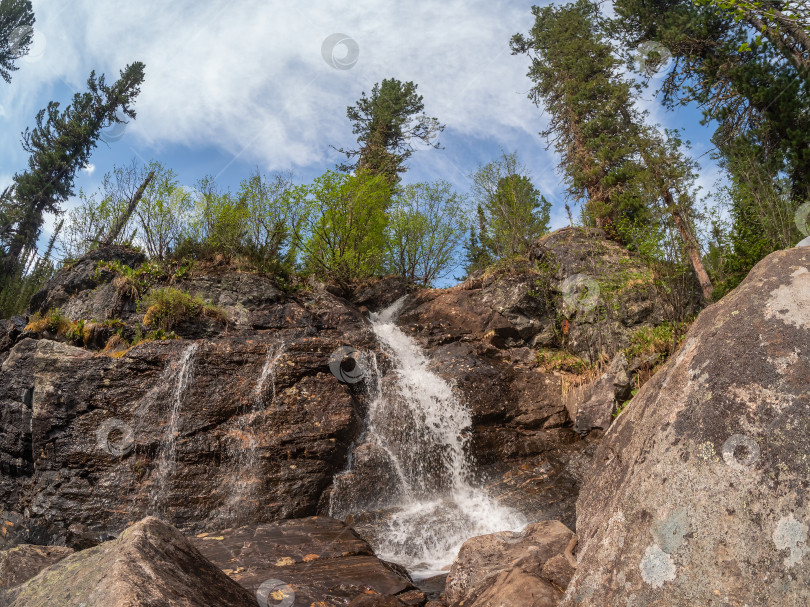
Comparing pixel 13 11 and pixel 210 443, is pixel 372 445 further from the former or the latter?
pixel 13 11

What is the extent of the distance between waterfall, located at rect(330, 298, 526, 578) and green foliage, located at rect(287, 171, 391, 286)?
608 centimetres

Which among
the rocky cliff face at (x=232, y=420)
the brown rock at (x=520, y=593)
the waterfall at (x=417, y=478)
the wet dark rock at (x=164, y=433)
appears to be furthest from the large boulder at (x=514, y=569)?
the wet dark rock at (x=164, y=433)

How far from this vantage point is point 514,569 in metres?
3.95

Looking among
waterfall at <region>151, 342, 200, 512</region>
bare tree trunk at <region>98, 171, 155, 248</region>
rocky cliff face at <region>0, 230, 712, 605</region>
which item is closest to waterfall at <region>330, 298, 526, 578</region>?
rocky cliff face at <region>0, 230, 712, 605</region>

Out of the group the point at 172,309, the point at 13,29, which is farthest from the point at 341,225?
the point at 13,29

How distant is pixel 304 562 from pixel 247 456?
404cm

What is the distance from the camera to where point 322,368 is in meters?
11.5

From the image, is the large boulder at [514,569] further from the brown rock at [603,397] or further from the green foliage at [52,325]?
the green foliage at [52,325]

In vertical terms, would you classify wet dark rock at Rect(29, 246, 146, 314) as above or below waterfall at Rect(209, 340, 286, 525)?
above

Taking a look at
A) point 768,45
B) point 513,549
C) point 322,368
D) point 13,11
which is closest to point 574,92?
point 768,45

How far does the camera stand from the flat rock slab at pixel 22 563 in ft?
16.2

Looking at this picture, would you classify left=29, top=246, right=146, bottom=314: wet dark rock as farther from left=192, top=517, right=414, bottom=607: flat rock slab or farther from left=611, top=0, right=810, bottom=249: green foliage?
left=611, top=0, right=810, bottom=249: green foliage

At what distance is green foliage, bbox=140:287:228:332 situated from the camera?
14.0 metres

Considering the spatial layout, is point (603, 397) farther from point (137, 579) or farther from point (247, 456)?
point (137, 579)
